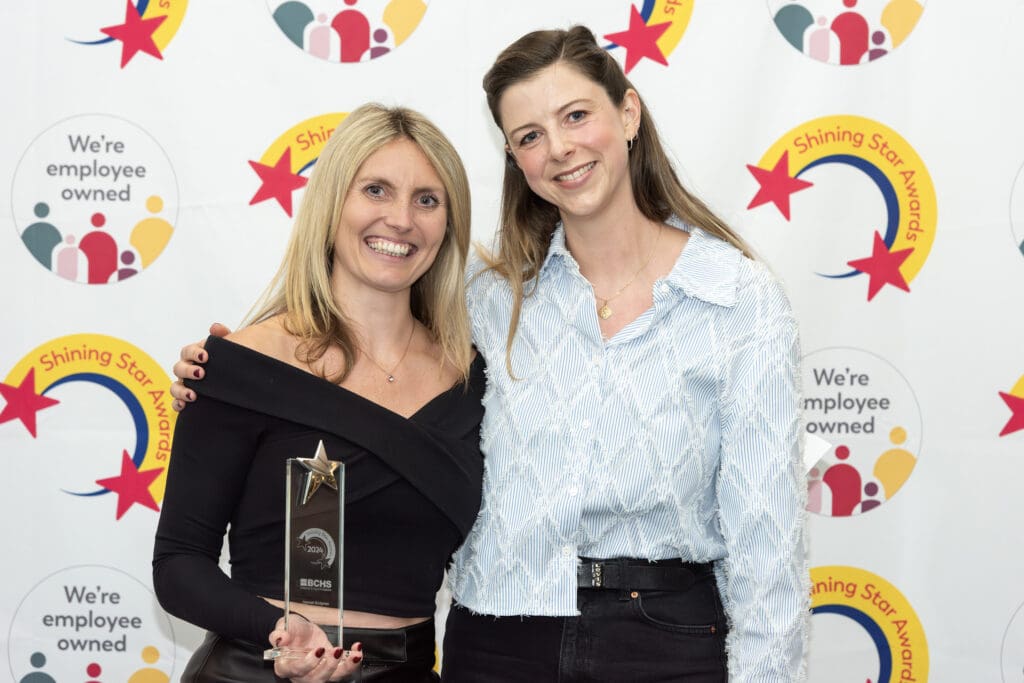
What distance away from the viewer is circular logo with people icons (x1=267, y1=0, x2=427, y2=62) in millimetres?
2635

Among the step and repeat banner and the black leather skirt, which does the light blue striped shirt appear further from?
the step and repeat banner

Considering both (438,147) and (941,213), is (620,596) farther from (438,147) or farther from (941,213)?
(941,213)

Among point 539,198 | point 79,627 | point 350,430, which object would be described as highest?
point 539,198

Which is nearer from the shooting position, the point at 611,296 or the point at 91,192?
the point at 611,296

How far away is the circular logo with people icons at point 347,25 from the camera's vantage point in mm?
2635

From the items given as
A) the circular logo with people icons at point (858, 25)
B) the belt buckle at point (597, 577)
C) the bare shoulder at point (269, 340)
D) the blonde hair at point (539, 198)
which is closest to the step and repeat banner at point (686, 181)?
the circular logo with people icons at point (858, 25)

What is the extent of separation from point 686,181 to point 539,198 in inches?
28.7

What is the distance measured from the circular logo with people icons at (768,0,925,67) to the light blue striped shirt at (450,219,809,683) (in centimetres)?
107

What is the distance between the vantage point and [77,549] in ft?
8.71

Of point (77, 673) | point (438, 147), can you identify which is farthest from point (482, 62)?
point (77, 673)

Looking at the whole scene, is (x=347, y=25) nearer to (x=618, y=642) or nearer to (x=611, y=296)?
(x=611, y=296)

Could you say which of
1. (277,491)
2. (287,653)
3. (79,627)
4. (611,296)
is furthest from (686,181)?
(79,627)

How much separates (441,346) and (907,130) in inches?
54.7

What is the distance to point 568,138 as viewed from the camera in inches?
70.5
